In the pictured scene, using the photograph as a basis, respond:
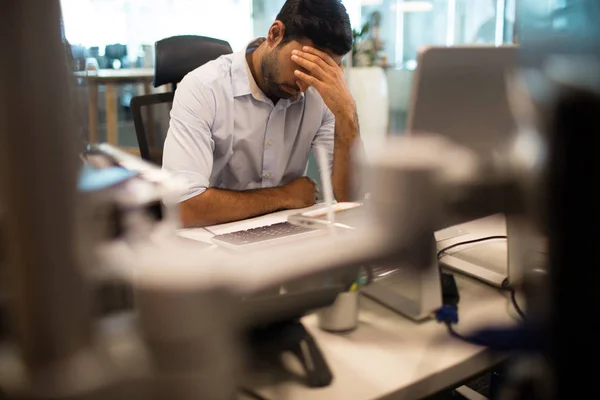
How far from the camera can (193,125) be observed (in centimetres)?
153

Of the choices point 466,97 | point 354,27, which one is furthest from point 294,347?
point 354,27

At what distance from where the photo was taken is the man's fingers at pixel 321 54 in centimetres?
147

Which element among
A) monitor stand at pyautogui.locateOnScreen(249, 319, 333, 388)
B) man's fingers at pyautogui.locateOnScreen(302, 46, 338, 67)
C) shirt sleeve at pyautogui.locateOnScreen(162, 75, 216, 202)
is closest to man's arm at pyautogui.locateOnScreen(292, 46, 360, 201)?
man's fingers at pyautogui.locateOnScreen(302, 46, 338, 67)

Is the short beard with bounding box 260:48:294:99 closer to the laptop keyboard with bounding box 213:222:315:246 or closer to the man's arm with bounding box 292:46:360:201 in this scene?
the man's arm with bounding box 292:46:360:201

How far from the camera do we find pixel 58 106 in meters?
0.24

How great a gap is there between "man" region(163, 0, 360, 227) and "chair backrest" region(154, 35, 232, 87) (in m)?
0.09

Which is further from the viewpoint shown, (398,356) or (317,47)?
(317,47)

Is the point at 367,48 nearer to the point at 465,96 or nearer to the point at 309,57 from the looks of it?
the point at 309,57

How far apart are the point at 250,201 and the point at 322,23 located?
50 cm

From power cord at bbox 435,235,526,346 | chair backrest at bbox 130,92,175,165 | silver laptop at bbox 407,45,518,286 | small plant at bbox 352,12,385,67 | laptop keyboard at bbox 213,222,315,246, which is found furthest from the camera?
chair backrest at bbox 130,92,175,165

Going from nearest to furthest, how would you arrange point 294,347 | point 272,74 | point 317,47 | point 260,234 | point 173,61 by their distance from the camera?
point 294,347 → point 260,234 → point 317,47 → point 272,74 → point 173,61

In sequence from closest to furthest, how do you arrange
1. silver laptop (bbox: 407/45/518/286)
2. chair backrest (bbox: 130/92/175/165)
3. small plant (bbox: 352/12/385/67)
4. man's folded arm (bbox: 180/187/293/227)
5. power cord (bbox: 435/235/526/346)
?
silver laptop (bbox: 407/45/518/286), power cord (bbox: 435/235/526/346), man's folded arm (bbox: 180/187/293/227), small plant (bbox: 352/12/385/67), chair backrest (bbox: 130/92/175/165)

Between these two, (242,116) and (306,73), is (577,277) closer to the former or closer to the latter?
(306,73)

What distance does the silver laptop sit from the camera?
18.7 inches
